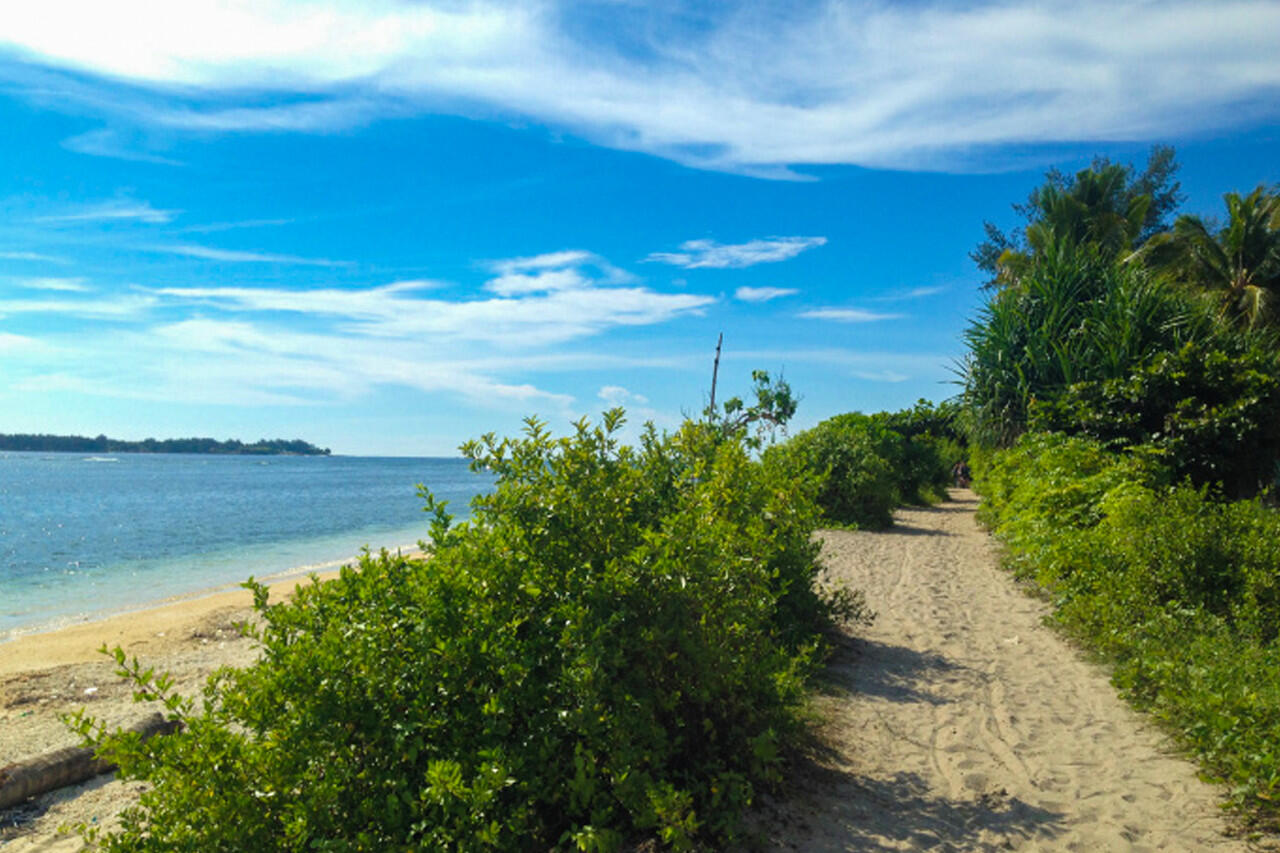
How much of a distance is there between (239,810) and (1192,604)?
6951 mm

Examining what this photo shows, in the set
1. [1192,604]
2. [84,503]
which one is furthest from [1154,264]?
[84,503]

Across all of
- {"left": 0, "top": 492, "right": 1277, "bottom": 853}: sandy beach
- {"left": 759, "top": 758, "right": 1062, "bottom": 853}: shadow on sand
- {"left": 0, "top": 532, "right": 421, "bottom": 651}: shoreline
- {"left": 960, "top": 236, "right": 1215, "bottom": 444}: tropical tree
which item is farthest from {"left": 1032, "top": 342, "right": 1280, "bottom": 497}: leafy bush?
{"left": 0, "top": 532, "right": 421, "bottom": 651}: shoreline

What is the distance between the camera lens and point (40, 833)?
482 centimetres

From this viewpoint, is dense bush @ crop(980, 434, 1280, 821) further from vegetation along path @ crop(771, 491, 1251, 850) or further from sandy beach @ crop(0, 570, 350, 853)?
sandy beach @ crop(0, 570, 350, 853)

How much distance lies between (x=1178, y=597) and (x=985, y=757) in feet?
9.89

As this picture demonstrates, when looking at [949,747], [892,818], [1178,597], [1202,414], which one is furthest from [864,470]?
[892,818]

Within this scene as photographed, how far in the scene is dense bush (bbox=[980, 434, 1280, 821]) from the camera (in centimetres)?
424

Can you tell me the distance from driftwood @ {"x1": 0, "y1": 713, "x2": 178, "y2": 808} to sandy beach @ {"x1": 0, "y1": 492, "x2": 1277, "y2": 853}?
0.09 meters

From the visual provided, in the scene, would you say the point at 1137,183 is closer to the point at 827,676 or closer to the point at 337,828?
the point at 827,676

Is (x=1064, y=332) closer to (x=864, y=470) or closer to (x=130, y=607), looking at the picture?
Answer: (x=864, y=470)

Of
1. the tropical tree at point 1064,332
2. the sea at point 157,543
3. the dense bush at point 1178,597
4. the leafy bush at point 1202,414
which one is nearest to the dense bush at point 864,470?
the tropical tree at point 1064,332

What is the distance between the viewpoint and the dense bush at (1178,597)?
13.9 ft

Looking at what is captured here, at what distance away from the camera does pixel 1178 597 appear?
6.53 m

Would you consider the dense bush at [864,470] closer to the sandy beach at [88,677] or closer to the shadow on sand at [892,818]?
the shadow on sand at [892,818]
